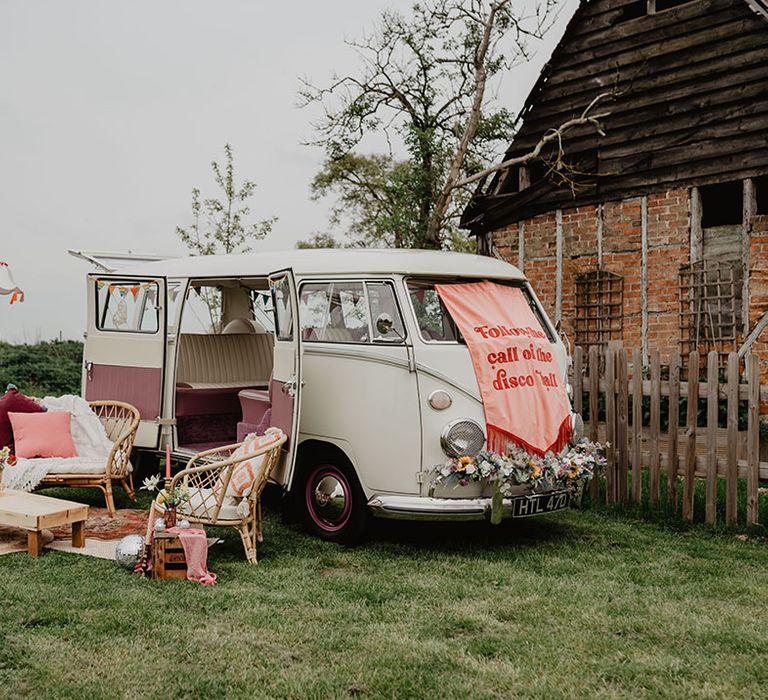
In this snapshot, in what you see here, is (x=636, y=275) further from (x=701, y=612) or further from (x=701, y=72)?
(x=701, y=612)

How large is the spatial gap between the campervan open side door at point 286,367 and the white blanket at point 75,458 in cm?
190

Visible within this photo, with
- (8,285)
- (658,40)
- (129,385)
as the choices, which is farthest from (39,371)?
(658,40)

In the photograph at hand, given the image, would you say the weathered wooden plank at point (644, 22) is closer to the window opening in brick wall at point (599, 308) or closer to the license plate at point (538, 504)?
the window opening in brick wall at point (599, 308)

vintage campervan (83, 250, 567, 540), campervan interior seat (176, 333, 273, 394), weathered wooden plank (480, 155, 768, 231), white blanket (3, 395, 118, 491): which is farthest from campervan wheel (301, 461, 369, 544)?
weathered wooden plank (480, 155, 768, 231)

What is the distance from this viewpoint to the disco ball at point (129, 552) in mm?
5883

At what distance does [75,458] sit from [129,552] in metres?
2.28

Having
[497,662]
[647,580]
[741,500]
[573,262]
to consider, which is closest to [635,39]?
[573,262]

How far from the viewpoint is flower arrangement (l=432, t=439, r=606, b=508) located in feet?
20.1

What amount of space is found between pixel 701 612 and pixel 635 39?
435 inches

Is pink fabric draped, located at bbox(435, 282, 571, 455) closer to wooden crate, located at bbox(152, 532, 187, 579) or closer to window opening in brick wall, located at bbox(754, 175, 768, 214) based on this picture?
wooden crate, located at bbox(152, 532, 187, 579)

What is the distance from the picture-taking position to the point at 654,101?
1335 cm

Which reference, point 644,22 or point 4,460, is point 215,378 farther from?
point 644,22

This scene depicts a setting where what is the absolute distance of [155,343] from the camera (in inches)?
341

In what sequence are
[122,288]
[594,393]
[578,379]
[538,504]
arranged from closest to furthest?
[538,504], [594,393], [578,379], [122,288]
